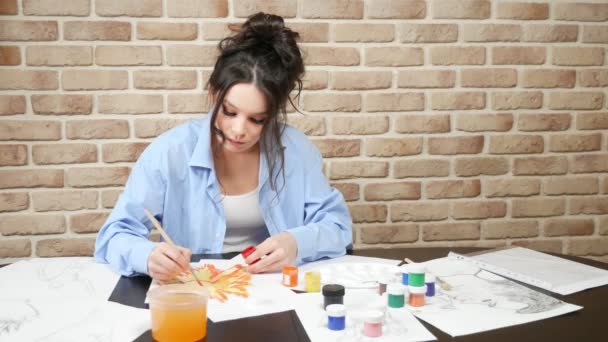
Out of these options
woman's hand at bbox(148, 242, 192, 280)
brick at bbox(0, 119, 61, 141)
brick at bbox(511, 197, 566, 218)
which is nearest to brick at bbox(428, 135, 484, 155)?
brick at bbox(511, 197, 566, 218)

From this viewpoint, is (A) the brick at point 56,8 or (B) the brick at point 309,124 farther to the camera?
(B) the brick at point 309,124

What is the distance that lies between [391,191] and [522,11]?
0.80 m

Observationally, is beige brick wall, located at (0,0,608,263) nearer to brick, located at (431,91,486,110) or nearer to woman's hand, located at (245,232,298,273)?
brick, located at (431,91,486,110)

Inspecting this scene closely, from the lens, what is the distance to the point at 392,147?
6.47ft

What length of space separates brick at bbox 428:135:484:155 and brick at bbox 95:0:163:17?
1036 millimetres

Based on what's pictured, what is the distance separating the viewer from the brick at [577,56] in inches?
79.9

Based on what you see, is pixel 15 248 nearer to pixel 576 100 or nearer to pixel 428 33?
pixel 428 33

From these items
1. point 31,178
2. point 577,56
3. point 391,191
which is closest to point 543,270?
point 391,191

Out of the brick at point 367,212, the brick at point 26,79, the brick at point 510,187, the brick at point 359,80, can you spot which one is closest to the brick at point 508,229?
the brick at point 510,187

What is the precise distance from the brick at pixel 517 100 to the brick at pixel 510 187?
0.88 feet

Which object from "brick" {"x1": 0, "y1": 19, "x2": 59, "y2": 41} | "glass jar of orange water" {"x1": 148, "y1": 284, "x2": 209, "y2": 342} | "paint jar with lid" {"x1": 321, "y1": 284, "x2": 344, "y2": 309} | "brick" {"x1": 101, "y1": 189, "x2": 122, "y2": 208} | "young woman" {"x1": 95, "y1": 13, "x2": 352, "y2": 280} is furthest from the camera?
"brick" {"x1": 101, "y1": 189, "x2": 122, "y2": 208}

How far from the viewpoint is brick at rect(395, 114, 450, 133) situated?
6.46 feet

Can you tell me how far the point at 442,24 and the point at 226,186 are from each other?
3.23 feet

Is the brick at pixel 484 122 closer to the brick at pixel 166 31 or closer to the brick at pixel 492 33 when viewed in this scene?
the brick at pixel 492 33
